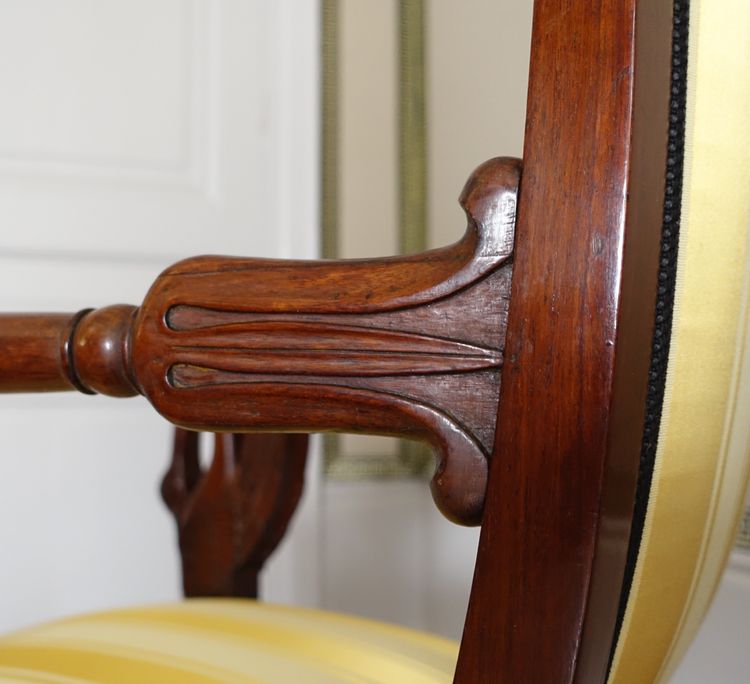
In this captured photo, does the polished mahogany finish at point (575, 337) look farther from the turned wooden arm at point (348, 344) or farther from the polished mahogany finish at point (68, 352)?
the polished mahogany finish at point (68, 352)

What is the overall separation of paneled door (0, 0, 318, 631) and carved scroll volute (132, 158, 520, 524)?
100 centimetres

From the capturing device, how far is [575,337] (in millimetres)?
254

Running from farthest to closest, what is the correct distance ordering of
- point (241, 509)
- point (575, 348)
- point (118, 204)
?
point (118, 204), point (241, 509), point (575, 348)

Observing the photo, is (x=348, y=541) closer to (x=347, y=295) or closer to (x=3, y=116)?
(x=3, y=116)

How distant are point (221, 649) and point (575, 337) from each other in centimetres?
30

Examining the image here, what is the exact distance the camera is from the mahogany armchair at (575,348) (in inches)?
10.0

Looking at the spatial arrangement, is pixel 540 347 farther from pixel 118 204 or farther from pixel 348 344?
pixel 118 204

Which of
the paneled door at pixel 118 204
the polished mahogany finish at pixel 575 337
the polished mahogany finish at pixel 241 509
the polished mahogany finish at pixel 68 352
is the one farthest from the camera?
the paneled door at pixel 118 204

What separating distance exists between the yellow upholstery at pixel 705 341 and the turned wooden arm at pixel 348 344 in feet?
0.17

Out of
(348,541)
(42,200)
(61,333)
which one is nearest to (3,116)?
(42,200)

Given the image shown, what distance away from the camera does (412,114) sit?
1561mm

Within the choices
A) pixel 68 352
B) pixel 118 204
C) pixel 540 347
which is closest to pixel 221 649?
pixel 68 352

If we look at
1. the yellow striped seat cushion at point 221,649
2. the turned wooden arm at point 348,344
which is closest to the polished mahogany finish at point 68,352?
the turned wooden arm at point 348,344

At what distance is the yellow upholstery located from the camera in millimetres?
254
